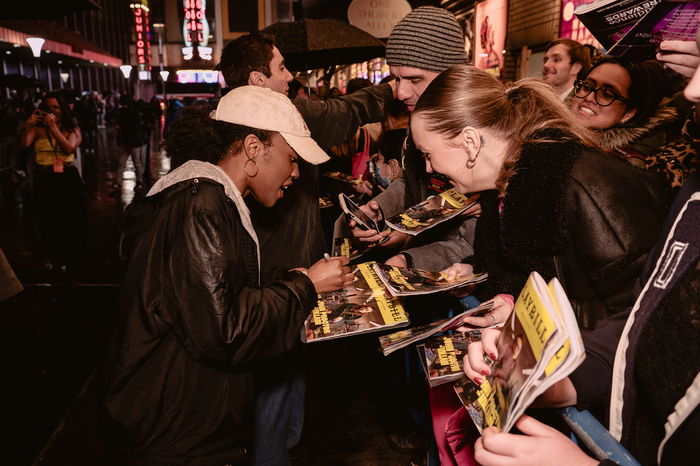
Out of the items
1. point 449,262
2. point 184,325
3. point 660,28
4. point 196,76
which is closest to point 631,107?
point 449,262

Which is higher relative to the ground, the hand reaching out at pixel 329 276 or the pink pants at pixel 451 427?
the hand reaching out at pixel 329 276

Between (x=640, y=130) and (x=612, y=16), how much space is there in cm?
183

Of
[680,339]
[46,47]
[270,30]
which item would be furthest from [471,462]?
[46,47]

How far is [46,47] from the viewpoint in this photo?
80.2ft

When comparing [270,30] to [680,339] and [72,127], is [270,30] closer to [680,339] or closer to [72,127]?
[72,127]

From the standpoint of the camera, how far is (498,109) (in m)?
1.79

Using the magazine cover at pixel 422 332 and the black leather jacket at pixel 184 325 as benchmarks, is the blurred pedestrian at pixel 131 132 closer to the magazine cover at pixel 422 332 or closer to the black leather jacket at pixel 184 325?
the black leather jacket at pixel 184 325

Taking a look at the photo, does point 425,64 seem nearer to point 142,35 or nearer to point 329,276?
point 329,276

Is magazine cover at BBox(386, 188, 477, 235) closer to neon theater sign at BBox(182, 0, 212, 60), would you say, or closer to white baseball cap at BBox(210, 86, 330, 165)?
white baseball cap at BBox(210, 86, 330, 165)

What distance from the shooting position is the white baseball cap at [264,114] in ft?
6.80

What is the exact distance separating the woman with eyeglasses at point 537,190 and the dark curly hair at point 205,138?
0.79 m

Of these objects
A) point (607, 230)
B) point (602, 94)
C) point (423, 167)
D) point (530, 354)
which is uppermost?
point (602, 94)

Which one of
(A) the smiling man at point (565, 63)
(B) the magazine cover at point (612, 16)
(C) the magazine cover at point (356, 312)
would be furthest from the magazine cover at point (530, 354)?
(A) the smiling man at point (565, 63)

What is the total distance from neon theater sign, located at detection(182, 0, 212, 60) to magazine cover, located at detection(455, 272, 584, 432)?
40.8 m
